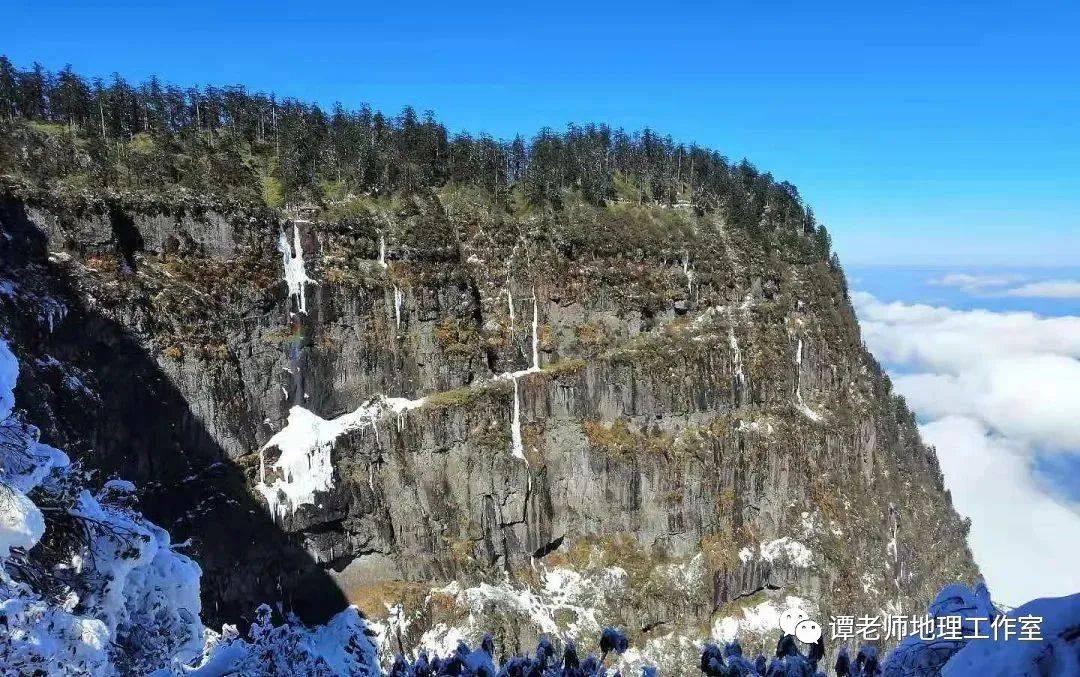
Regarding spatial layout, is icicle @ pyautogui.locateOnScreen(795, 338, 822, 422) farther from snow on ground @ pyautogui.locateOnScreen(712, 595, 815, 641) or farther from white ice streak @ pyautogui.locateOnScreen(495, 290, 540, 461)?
white ice streak @ pyautogui.locateOnScreen(495, 290, 540, 461)

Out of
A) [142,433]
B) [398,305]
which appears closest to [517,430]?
[398,305]

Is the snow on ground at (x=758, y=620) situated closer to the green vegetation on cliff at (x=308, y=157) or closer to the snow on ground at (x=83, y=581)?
the green vegetation on cliff at (x=308, y=157)

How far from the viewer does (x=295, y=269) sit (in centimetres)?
4959

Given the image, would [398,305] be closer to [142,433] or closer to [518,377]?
[518,377]

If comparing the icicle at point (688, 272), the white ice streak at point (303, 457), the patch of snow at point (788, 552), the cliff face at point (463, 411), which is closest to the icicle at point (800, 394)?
the cliff face at point (463, 411)

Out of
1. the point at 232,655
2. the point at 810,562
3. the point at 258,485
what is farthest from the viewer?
the point at 810,562

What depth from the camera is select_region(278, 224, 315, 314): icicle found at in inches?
1932

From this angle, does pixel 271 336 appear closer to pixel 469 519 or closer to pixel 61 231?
pixel 61 231

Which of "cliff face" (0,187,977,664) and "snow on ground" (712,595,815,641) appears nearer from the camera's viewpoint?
"cliff face" (0,187,977,664)

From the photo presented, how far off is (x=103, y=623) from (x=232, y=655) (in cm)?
229

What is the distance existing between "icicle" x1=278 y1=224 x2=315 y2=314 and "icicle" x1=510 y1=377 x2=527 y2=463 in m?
18.5

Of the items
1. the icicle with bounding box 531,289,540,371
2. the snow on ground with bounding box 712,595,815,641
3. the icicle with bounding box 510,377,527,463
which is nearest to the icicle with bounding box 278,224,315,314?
the icicle with bounding box 510,377,527,463

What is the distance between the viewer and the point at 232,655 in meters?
10.8

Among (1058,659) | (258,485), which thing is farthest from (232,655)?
(258,485)
